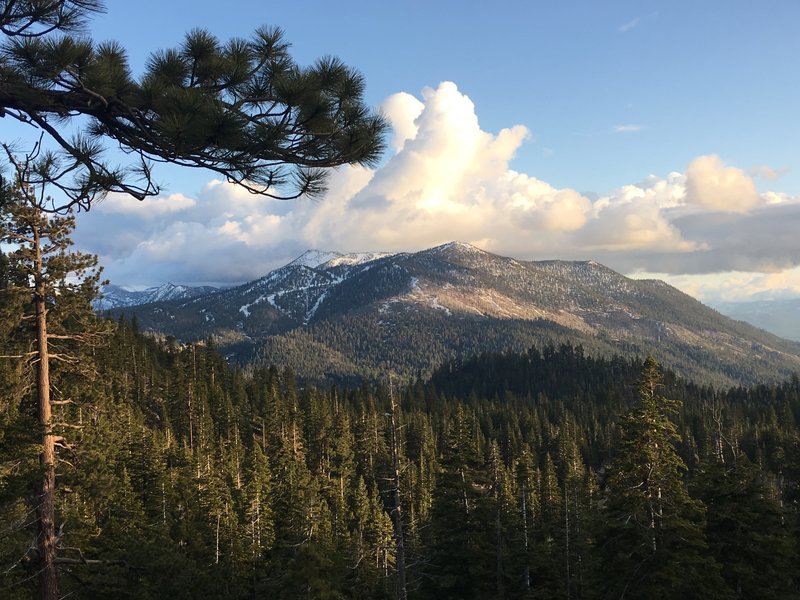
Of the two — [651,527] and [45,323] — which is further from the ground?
[45,323]

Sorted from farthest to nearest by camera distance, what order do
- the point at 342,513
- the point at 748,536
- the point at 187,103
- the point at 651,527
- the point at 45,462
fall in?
A: the point at 342,513 < the point at 748,536 < the point at 651,527 < the point at 45,462 < the point at 187,103

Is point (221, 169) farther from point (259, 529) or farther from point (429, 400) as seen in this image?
point (429, 400)

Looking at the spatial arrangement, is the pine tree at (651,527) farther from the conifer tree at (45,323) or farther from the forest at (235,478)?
the conifer tree at (45,323)

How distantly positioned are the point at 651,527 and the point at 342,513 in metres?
34.1

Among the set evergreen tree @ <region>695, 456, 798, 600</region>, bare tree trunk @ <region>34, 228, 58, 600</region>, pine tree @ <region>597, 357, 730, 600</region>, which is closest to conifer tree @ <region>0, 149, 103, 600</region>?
bare tree trunk @ <region>34, 228, 58, 600</region>

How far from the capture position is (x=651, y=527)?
20781 mm

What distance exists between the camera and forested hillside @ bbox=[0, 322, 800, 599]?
50.2 ft

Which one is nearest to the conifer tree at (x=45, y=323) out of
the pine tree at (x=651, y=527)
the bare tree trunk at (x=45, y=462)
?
the bare tree trunk at (x=45, y=462)

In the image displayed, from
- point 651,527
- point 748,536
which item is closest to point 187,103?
point 651,527

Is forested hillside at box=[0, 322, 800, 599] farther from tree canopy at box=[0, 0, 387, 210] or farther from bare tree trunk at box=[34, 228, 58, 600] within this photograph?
tree canopy at box=[0, 0, 387, 210]

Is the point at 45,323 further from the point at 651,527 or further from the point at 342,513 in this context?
the point at 342,513

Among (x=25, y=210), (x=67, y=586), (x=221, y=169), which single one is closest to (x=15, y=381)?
(x=25, y=210)

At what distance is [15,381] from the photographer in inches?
490

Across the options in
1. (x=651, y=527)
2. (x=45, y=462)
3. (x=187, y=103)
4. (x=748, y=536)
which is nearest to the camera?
(x=187, y=103)
